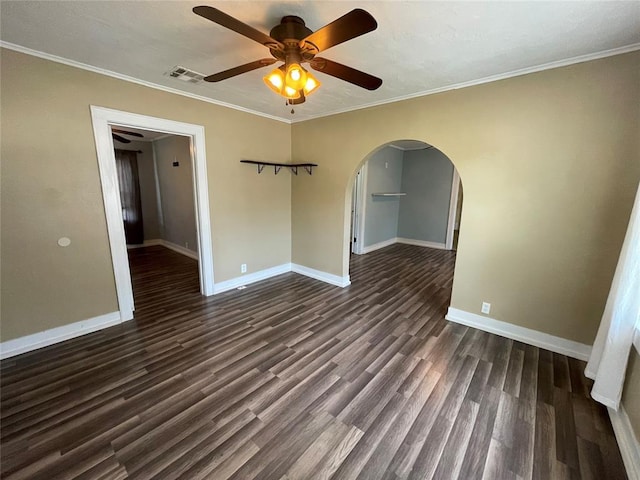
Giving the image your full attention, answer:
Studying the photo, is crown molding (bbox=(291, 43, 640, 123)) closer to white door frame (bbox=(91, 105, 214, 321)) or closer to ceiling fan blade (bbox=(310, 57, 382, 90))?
ceiling fan blade (bbox=(310, 57, 382, 90))

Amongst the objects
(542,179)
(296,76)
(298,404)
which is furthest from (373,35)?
(298,404)

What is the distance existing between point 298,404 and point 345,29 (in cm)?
229

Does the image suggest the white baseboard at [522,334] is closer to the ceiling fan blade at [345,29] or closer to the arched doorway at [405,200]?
the ceiling fan blade at [345,29]

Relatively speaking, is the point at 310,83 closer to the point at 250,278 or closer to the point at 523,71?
the point at 523,71

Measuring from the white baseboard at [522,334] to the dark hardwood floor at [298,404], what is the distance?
0.28 feet

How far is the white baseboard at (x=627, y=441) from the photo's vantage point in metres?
1.39

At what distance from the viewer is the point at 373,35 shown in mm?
1813

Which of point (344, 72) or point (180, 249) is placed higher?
point (344, 72)

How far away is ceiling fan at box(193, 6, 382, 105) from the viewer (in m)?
1.26

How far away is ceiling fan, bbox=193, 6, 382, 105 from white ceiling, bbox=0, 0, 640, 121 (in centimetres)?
15

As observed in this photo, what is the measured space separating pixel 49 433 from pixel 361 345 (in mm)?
2282

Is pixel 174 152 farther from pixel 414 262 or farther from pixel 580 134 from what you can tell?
pixel 580 134

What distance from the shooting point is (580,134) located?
215 cm

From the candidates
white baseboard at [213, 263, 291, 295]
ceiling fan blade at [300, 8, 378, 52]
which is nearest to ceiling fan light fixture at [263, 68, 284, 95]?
ceiling fan blade at [300, 8, 378, 52]
